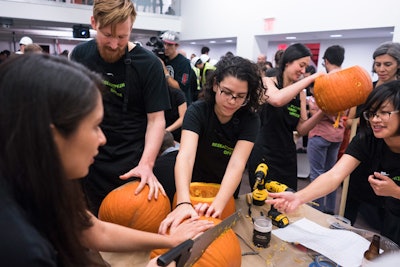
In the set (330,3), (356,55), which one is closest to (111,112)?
(330,3)

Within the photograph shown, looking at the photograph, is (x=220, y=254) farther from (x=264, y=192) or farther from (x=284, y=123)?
(x=284, y=123)

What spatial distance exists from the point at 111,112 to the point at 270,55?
28.1 feet

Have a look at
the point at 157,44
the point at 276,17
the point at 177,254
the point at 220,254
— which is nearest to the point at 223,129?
the point at 220,254

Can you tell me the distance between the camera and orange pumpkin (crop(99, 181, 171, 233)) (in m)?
1.32

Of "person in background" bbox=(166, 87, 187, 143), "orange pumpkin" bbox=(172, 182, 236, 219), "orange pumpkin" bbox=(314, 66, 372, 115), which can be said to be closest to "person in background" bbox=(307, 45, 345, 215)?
"orange pumpkin" bbox=(314, 66, 372, 115)

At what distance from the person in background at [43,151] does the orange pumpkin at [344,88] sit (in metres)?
1.57

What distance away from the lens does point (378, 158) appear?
153 centimetres

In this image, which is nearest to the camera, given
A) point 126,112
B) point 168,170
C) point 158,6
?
point 126,112

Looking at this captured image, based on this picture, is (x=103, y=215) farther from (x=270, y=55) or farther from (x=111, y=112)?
(x=270, y=55)

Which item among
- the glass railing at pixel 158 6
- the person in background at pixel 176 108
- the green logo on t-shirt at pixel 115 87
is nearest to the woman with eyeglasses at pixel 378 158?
the green logo on t-shirt at pixel 115 87

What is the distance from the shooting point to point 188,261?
0.97m

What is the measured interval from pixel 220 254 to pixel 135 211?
44cm

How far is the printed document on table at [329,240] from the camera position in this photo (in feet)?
3.83

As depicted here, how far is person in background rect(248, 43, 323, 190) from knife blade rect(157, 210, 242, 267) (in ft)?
3.41
